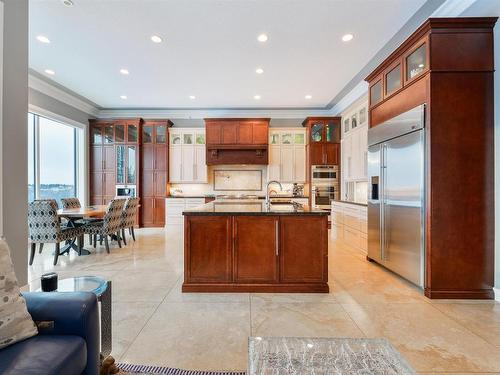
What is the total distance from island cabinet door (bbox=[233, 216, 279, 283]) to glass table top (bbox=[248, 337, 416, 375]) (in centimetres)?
146

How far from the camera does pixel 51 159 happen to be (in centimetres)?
578

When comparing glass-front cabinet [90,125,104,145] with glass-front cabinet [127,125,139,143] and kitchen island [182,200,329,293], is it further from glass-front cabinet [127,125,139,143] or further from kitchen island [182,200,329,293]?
kitchen island [182,200,329,293]

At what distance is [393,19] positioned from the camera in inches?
127

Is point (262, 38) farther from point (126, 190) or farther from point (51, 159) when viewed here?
point (51, 159)

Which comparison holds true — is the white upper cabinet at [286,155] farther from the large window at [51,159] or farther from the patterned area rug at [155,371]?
the patterned area rug at [155,371]

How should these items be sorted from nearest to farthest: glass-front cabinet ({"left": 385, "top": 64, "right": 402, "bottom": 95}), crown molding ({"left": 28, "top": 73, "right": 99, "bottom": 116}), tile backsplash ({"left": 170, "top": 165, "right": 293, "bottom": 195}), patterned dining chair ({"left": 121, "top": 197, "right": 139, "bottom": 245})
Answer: glass-front cabinet ({"left": 385, "top": 64, "right": 402, "bottom": 95}) → patterned dining chair ({"left": 121, "top": 197, "right": 139, "bottom": 245}) → crown molding ({"left": 28, "top": 73, "right": 99, "bottom": 116}) → tile backsplash ({"left": 170, "top": 165, "right": 293, "bottom": 195})

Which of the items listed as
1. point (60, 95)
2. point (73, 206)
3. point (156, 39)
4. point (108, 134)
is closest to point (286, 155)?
point (156, 39)

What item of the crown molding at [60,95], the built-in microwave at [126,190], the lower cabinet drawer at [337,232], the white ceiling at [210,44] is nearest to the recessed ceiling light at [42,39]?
the white ceiling at [210,44]

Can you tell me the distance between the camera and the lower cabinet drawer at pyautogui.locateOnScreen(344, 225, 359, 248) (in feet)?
14.9

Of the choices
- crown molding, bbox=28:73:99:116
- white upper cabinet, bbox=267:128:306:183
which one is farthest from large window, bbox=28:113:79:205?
white upper cabinet, bbox=267:128:306:183

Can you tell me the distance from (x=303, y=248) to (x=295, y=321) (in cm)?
77

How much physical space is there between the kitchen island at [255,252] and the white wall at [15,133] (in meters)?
1.47

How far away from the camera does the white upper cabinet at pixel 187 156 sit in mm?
6895

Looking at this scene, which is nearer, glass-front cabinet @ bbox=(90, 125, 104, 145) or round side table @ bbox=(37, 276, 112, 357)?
round side table @ bbox=(37, 276, 112, 357)
